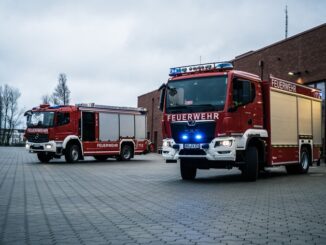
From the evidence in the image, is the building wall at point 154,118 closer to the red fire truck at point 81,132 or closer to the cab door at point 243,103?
the red fire truck at point 81,132

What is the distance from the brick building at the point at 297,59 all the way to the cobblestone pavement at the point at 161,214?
15.5 m

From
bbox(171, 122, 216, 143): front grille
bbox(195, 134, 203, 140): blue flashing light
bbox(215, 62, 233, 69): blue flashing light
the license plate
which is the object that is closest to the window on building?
bbox(215, 62, 233, 69): blue flashing light

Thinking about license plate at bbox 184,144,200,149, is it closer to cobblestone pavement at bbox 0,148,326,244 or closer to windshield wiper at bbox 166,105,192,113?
windshield wiper at bbox 166,105,192,113

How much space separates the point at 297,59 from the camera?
28.8 meters

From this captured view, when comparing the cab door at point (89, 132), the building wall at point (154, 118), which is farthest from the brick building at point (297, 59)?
the building wall at point (154, 118)

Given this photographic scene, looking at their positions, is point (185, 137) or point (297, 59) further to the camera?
point (297, 59)

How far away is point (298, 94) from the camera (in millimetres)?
16969

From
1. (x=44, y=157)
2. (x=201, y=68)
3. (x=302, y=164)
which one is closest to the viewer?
(x=201, y=68)

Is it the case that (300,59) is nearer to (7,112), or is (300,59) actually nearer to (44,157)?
(44,157)

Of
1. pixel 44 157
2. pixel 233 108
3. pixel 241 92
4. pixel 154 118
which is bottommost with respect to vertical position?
pixel 44 157

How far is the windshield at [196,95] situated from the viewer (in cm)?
1287

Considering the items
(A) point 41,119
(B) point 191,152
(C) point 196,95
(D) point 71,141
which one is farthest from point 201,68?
(A) point 41,119

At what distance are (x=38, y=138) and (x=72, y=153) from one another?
1940 mm

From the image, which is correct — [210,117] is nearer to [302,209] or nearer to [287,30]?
[302,209]
